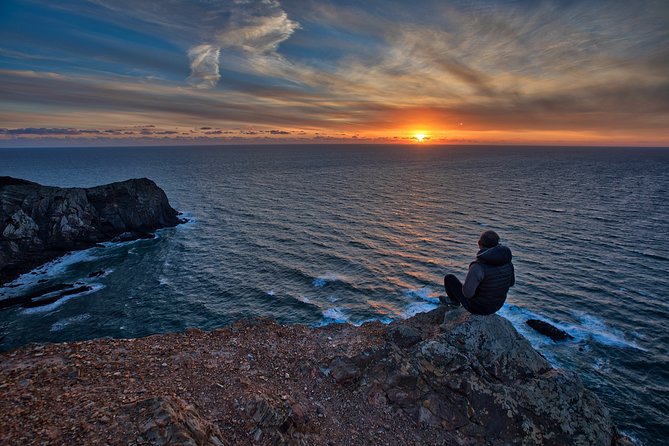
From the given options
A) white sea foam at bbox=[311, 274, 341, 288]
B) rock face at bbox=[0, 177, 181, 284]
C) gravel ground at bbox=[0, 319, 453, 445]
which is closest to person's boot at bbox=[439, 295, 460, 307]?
gravel ground at bbox=[0, 319, 453, 445]

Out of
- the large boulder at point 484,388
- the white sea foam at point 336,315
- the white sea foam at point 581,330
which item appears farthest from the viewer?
the white sea foam at point 336,315

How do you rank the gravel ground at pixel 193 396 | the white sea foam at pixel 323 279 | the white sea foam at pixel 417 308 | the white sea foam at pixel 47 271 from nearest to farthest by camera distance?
the gravel ground at pixel 193 396 → the white sea foam at pixel 417 308 → the white sea foam at pixel 323 279 → the white sea foam at pixel 47 271

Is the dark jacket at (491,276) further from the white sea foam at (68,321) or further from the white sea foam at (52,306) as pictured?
the white sea foam at (52,306)

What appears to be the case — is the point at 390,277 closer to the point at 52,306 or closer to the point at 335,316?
the point at 335,316

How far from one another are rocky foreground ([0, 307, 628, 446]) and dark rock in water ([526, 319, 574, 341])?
56.5 feet

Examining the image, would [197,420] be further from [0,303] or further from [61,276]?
[61,276]

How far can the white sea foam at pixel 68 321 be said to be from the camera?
30.8m

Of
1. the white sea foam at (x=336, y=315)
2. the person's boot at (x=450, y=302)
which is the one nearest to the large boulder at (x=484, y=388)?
the person's boot at (x=450, y=302)

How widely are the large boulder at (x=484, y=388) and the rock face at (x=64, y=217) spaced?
5090 centimetres

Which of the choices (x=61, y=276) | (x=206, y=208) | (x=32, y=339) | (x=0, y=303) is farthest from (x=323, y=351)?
(x=206, y=208)

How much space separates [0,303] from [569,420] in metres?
50.0

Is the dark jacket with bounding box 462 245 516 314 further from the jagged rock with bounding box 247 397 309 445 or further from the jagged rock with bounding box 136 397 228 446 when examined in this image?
the jagged rock with bounding box 136 397 228 446

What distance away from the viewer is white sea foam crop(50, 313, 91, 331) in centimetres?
3084

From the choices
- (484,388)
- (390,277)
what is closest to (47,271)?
(390,277)
